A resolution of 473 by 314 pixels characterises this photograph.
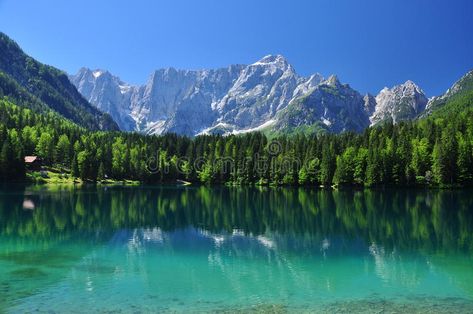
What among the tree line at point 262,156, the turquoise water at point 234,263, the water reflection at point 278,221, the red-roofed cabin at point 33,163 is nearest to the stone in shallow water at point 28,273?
the turquoise water at point 234,263

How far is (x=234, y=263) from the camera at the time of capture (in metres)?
32.4

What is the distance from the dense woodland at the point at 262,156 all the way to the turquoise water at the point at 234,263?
7457 cm

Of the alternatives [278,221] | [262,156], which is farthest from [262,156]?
[278,221]

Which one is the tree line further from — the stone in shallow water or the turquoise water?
the stone in shallow water

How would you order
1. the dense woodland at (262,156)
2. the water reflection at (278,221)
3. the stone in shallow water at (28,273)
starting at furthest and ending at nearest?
the dense woodland at (262,156), the water reflection at (278,221), the stone in shallow water at (28,273)

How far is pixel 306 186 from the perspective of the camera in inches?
5891

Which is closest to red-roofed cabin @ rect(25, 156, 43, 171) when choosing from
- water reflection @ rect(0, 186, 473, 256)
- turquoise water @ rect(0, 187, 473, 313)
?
water reflection @ rect(0, 186, 473, 256)

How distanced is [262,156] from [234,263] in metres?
133

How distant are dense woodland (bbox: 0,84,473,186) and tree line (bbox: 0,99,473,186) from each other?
0.32 metres

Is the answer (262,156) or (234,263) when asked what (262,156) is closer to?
(262,156)

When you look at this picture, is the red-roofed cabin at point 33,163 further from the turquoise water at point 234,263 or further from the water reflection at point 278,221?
the turquoise water at point 234,263

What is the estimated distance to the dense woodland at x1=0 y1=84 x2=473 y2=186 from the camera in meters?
128

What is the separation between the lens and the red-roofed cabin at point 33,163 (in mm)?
147775

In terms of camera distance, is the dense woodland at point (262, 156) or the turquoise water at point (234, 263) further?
the dense woodland at point (262, 156)
